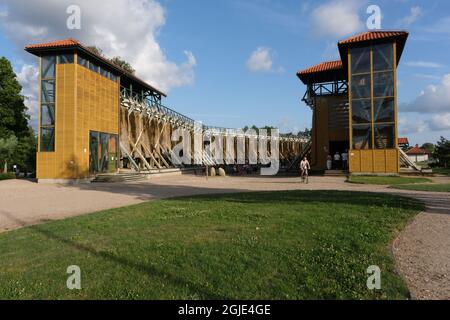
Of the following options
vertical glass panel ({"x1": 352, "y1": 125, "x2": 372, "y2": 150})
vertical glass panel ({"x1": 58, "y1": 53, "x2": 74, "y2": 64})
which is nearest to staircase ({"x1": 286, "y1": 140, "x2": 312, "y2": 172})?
vertical glass panel ({"x1": 352, "y1": 125, "x2": 372, "y2": 150})

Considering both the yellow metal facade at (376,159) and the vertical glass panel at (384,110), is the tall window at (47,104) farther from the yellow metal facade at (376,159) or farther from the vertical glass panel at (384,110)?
the vertical glass panel at (384,110)

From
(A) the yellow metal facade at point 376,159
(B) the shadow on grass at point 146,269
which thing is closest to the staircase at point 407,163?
(A) the yellow metal facade at point 376,159

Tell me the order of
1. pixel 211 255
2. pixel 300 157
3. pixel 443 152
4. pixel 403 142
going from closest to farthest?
1. pixel 211 255
2. pixel 300 157
3. pixel 443 152
4. pixel 403 142

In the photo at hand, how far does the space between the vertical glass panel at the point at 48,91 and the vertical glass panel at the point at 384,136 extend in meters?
22.2

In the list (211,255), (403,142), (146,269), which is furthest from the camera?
(403,142)

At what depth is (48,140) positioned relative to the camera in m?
23.8

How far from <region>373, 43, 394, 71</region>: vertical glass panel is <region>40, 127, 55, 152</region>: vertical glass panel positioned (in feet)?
74.2

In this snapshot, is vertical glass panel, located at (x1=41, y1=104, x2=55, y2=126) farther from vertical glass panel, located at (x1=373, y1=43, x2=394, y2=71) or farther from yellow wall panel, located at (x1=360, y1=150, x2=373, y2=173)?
vertical glass panel, located at (x1=373, y1=43, x2=394, y2=71)

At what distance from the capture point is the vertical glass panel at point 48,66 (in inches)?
938

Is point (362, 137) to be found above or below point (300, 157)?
above

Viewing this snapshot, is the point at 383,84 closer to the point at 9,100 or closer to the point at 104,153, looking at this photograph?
the point at 104,153

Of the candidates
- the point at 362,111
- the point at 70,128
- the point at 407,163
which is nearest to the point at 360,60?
the point at 362,111

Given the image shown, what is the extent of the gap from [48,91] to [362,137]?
21.8 m
